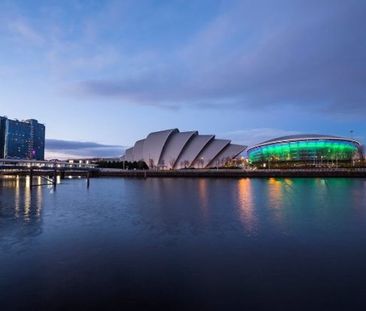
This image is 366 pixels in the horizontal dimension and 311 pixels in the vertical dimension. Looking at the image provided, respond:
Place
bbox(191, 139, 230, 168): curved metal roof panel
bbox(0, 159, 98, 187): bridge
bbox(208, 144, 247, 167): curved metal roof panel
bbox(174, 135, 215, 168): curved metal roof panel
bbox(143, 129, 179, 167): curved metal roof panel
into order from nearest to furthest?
bbox(0, 159, 98, 187): bridge
bbox(174, 135, 215, 168): curved metal roof panel
bbox(191, 139, 230, 168): curved metal roof panel
bbox(143, 129, 179, 167): curved metal roof panel
bbox(208, 144, 247, 167): curved metal roof panel

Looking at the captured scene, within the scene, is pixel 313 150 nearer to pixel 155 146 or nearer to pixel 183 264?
pixel 155 146

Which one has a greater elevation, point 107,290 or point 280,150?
point 280,150

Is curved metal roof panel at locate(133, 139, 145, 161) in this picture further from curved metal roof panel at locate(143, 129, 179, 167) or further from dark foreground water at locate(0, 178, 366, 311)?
dark foreground water at locate(0, 178, 366, 311)

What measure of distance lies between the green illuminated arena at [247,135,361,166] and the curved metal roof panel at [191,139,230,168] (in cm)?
1547

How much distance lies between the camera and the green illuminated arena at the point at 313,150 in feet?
316

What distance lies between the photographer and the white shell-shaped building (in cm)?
9844

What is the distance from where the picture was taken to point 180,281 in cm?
752

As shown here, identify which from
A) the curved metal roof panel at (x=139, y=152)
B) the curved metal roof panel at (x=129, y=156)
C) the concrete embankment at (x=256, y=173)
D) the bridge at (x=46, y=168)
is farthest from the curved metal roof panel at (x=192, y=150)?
the bridge at (x=46, y=168)

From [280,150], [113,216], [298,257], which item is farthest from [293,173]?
[298,257]

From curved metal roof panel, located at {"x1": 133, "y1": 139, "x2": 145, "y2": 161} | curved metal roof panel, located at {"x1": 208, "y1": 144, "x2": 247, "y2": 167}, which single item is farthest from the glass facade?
curved metal roof panel, located at {"x1": 133, "y1": 139, "x2": 145, "y2": 161}

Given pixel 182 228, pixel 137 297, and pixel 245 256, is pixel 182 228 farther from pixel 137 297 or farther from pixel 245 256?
pixel 137 297

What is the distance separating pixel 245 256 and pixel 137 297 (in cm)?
414

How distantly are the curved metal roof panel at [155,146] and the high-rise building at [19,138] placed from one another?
6621 cm

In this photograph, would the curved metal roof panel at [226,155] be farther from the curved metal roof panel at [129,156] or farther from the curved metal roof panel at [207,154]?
the curved metal roof panel at [129,156]
